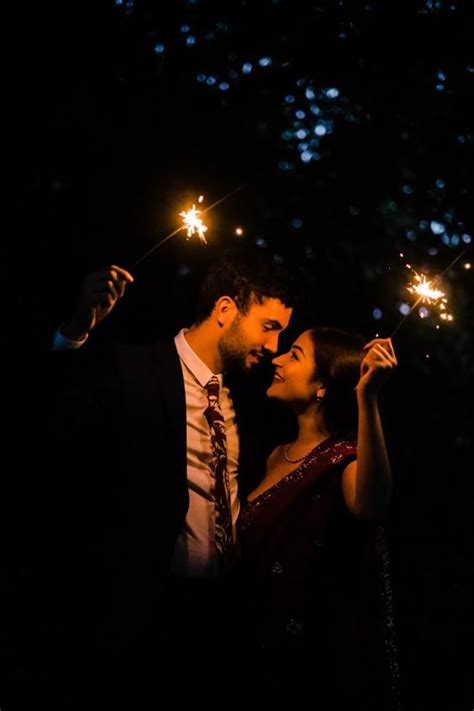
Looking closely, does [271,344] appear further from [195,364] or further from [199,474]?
[199,474]

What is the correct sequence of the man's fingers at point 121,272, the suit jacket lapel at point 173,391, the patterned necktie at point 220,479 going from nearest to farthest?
the man's fingers at point 121,272, the suit jacket lapel at point 173,391, the patterned necktie at point 220,479

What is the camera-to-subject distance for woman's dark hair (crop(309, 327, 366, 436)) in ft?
11.2

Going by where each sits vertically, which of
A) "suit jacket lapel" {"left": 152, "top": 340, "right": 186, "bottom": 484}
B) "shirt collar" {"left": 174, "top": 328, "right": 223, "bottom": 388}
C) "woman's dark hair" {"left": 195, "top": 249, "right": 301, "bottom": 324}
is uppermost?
"woman's dark hair" {"left": 195, "top": 249, "right": 301, "bottom": 324}

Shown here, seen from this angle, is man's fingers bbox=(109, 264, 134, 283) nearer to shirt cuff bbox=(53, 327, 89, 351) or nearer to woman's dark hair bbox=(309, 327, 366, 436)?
shirt cuff bbox=(53, 327, 89, 351)

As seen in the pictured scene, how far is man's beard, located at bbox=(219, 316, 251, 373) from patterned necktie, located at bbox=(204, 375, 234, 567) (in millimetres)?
250

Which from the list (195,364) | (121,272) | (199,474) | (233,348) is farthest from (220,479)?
(121,272)

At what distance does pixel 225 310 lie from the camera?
3.33m

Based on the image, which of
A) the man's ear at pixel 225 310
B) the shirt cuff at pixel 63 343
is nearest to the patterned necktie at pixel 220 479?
the man's ear at pixel 225 310

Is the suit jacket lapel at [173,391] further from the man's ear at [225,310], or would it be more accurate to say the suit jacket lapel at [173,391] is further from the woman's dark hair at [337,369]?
the woman's dark hair at [337,369]

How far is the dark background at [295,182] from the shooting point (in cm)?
322

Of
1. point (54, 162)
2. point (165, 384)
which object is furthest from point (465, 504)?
point (54, 162)

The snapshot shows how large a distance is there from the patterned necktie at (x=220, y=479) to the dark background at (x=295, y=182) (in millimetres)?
962

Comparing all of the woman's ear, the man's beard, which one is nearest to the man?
the man's beard

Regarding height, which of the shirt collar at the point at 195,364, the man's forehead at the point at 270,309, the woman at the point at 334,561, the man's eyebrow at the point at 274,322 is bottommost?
the woman at the point at 334,561
